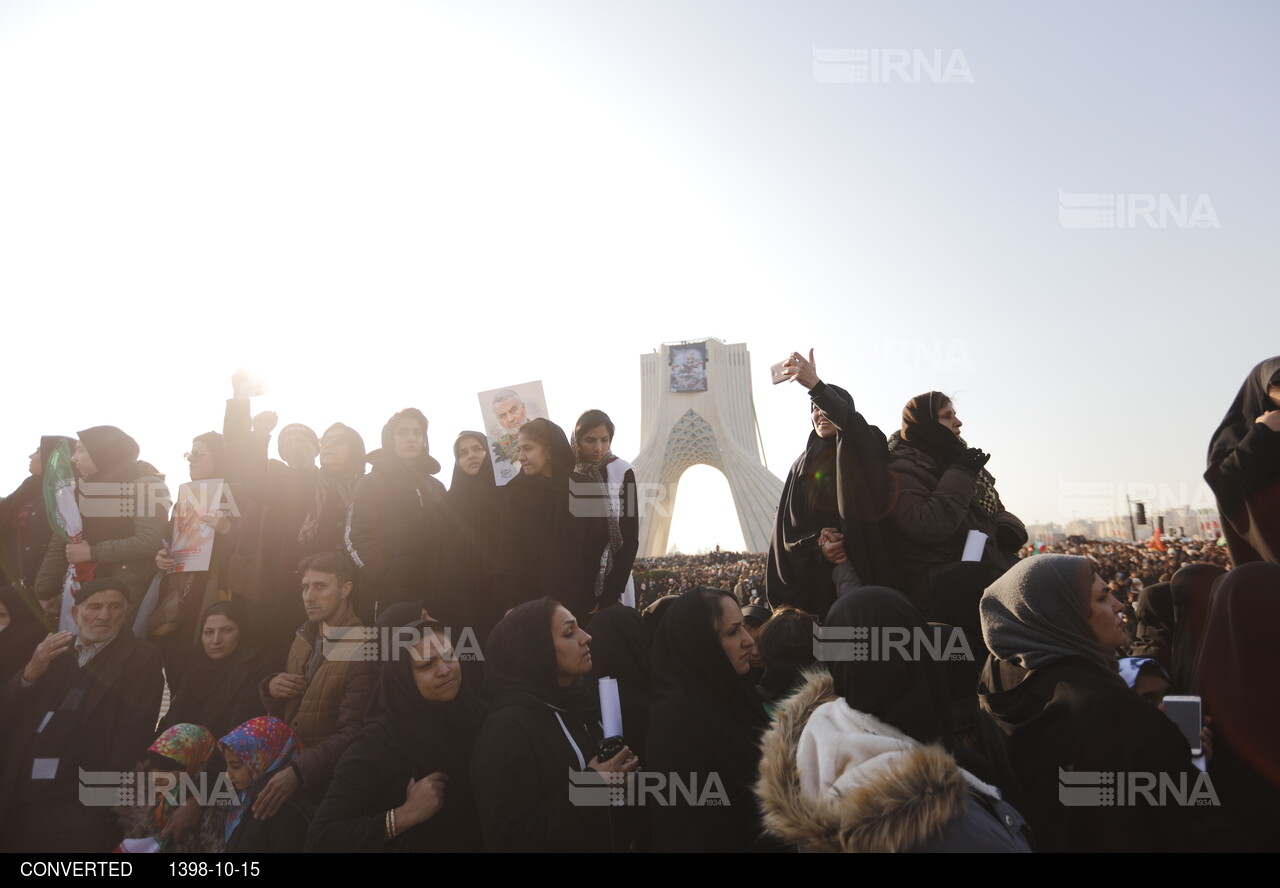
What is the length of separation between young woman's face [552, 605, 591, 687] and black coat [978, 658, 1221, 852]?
126 centimetres

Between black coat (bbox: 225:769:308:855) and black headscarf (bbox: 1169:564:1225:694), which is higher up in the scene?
black headscarf (bbox: 1169:564:1225:694)

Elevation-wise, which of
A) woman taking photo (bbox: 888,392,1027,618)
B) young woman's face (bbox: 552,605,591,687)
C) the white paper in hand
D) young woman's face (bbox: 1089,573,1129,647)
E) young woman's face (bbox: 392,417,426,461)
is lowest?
Answer: the white paper in hand

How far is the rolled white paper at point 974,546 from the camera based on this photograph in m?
3.05

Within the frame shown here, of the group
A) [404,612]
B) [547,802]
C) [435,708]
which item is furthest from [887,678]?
[404,612]

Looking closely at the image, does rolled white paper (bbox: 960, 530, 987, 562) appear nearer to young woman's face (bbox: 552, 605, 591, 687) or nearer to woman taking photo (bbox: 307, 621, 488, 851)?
young woman's face (bbox: 552, 605, 591, 687)

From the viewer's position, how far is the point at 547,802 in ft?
7.74

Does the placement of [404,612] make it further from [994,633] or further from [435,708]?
[994,633]

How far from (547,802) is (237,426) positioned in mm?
2830

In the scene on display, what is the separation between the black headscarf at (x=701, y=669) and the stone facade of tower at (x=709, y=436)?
31.0m

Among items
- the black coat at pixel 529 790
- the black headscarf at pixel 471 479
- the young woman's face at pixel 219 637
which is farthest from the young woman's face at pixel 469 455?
the black coat at pixel 529 790

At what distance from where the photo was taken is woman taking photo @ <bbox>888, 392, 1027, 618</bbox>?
309 cm

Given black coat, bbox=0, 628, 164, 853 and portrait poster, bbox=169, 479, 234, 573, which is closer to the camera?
black coat, bbox=0, 628, 164, 853

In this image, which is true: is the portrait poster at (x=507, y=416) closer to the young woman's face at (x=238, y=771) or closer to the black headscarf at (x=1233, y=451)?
the young woman's face at (x=238, y=771)

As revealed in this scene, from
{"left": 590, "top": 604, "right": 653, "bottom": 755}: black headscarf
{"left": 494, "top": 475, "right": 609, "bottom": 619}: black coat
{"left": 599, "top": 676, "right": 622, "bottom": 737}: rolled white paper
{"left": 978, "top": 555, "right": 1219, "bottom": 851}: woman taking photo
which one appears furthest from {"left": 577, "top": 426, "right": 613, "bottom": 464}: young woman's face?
{"left": 978, "top": 555, "right": 1219, "bottom": 851}: woman taking photo
